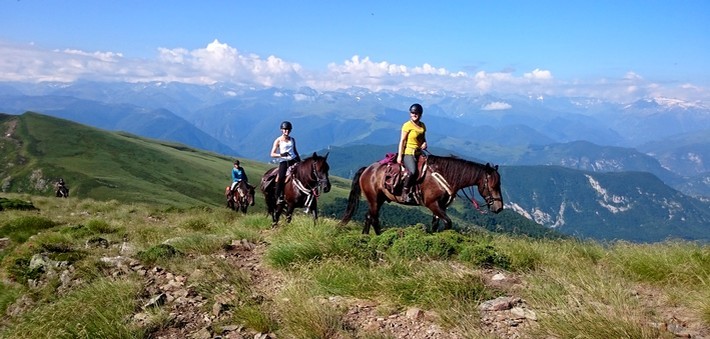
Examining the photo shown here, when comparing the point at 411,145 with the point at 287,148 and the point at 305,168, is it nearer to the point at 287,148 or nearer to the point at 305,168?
the point at 305,168

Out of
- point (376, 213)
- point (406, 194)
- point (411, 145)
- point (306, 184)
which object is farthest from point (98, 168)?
point (411, 145)

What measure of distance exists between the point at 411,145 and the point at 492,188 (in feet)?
8.44

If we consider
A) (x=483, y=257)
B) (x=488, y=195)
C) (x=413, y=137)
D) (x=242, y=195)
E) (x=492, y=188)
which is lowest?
(x=242, y=195)

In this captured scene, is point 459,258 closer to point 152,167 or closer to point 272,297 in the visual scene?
point 272,297

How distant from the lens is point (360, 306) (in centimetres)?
634

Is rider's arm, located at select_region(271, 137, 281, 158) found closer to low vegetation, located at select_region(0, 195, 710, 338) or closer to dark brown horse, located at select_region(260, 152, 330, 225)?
dark brown horse, located at select_region(260, 152, 330, 225)

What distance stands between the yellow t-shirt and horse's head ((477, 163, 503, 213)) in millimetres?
2011

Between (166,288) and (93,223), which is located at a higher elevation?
(166,288)

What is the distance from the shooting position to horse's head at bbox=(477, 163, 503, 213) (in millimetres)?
11469

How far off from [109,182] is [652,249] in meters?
136

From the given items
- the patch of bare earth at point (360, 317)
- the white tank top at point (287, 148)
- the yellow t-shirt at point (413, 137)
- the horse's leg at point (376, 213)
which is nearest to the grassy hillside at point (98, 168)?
the white tank top at point (287, 148)

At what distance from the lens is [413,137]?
12000 mm

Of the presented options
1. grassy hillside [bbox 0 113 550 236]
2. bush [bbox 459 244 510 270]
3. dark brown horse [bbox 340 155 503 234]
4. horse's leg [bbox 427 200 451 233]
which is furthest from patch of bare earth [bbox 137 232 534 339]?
grassy hillside [bbox 0 113 550 236]

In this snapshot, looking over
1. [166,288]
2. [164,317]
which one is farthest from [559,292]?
[166,288]
